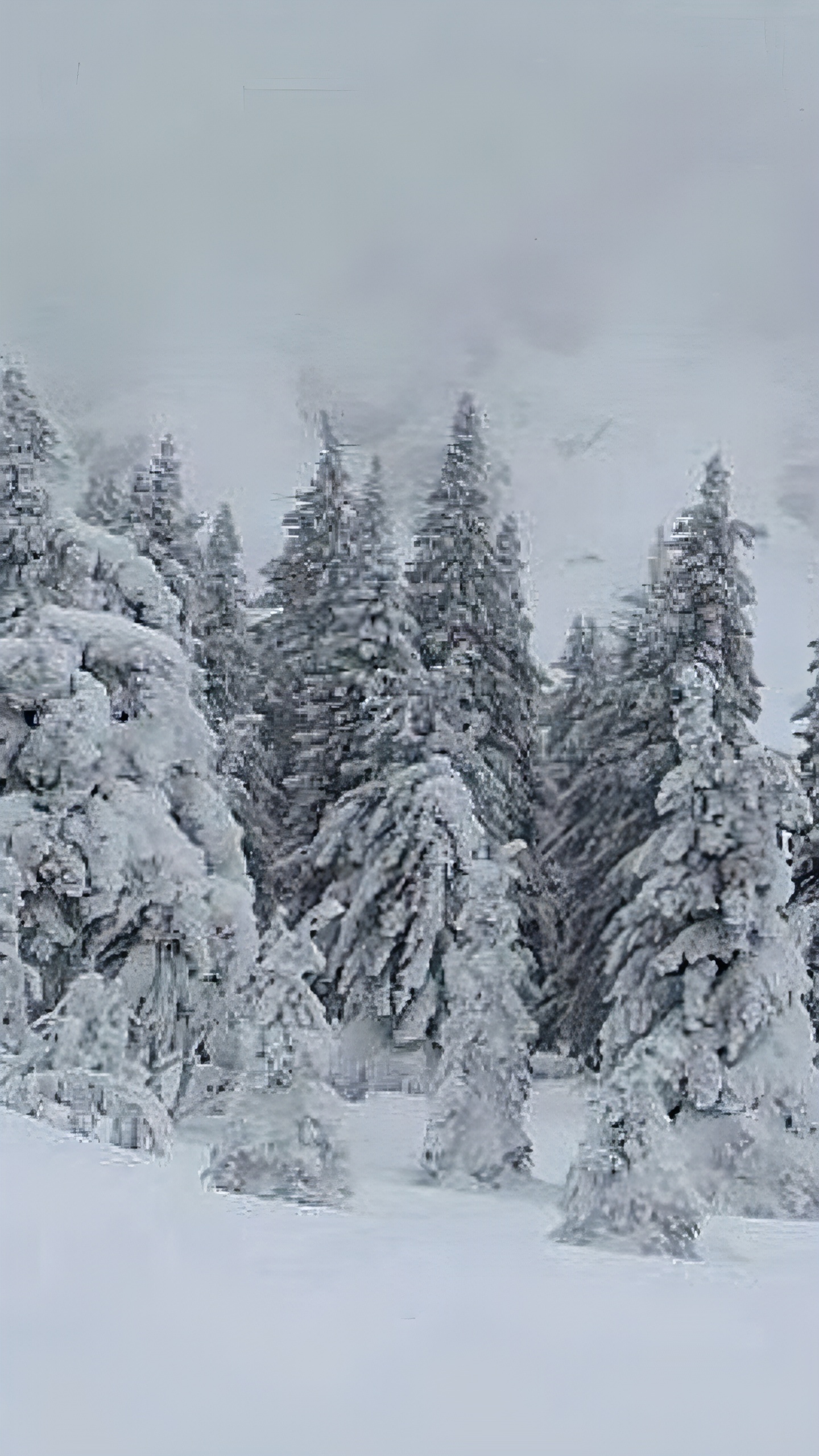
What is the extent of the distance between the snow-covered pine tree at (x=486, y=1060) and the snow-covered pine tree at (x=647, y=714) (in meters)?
8.65

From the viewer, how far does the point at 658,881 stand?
1905cm

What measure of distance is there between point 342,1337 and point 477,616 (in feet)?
79.0

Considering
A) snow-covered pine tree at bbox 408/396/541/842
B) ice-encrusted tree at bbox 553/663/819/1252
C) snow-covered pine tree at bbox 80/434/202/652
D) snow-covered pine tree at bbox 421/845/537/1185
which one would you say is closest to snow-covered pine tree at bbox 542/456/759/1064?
snow-covered pine tree at bbox 408/396/541/842

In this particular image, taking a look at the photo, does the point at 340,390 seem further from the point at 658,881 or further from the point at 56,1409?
the point at 56,1409

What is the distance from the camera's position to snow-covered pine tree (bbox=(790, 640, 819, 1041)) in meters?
23.8

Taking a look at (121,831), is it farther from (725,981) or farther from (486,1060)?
(725,981)

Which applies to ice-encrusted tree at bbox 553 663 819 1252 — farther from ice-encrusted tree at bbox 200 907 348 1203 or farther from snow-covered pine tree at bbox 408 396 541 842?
snow-covered pine tree at bbox 408 396 541 842

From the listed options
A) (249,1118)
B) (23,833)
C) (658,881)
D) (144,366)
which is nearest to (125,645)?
(23,833)

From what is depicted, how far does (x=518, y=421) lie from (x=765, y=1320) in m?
173

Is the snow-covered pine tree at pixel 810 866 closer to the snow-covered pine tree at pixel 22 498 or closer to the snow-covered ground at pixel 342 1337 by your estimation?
the snow-covered pine tree at pixel 22 498

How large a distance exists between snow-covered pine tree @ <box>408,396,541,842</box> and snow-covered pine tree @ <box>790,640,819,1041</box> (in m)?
5.09

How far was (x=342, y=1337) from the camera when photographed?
5.46m

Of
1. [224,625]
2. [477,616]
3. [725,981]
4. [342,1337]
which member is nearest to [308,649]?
[224,625]

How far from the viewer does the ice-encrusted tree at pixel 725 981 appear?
17.8 meters
